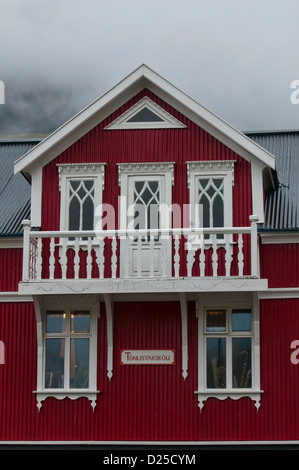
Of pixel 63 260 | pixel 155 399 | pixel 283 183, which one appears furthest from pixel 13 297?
pixel 283 183

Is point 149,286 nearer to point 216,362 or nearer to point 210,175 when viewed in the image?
point 216,362

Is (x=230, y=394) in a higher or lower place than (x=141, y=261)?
lower

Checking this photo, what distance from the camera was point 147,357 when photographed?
21938 millimetres

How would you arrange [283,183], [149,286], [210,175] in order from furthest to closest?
[283,183] < [210,175] < [149,286]

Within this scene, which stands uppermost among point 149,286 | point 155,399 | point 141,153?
point 141,153

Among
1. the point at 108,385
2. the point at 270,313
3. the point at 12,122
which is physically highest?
the point at 12,122

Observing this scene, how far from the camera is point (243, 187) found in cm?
2242

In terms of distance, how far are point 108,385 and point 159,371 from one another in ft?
4.20

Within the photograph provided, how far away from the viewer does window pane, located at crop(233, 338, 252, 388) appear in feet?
71.3

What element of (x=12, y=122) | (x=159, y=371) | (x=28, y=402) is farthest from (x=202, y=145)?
(x=12, y=122)

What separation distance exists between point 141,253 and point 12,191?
5.46 metres

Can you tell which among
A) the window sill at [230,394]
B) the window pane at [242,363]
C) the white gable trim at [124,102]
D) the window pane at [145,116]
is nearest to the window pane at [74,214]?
the white gable trim at [124,102]

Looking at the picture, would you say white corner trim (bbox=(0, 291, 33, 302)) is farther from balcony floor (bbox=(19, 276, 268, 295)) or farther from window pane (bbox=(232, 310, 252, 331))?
window pane (bbox=(232, 310, 252, 331))
